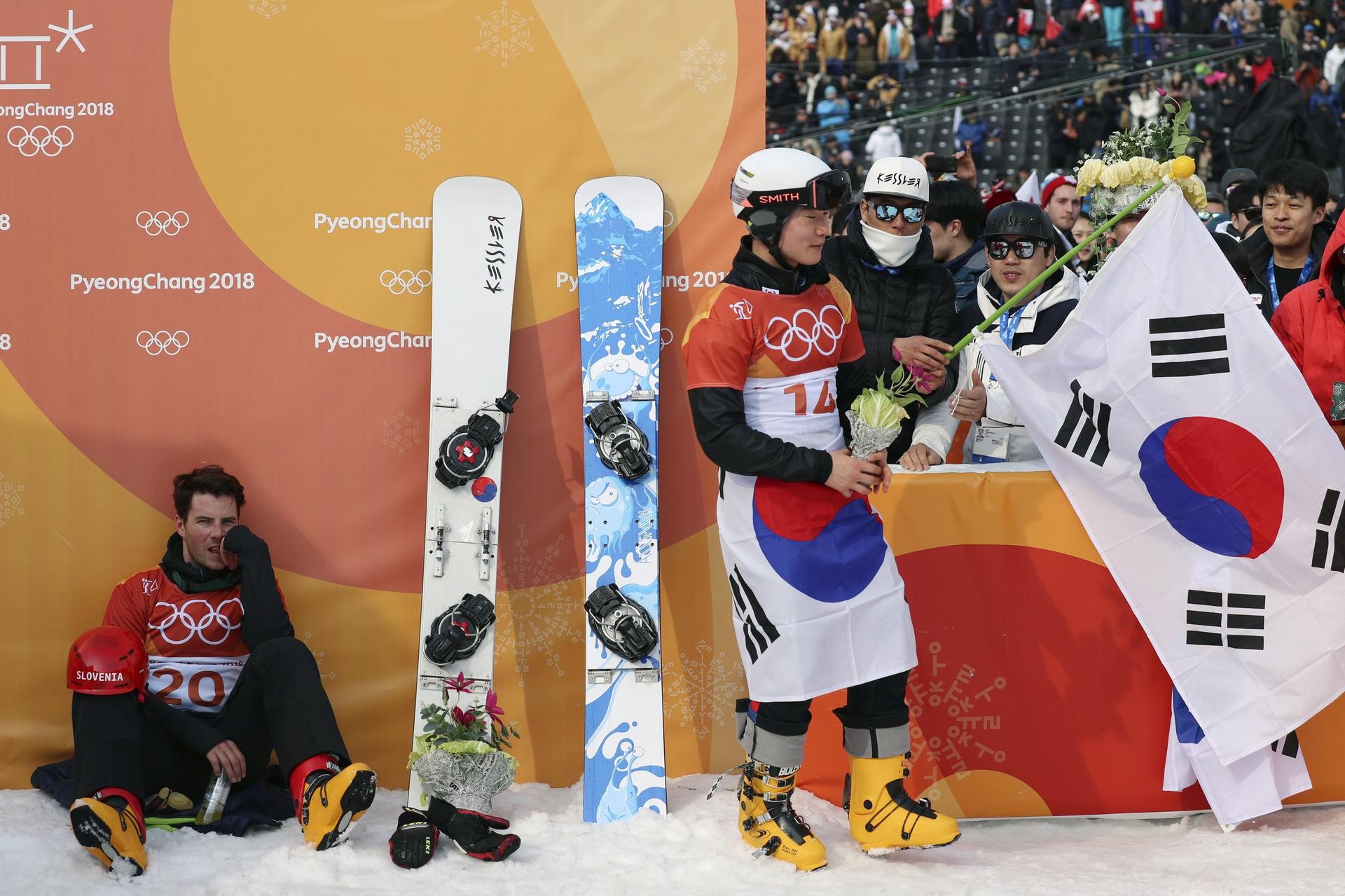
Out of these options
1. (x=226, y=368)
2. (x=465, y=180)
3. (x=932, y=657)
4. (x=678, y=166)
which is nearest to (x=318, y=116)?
(x=465, y=180)

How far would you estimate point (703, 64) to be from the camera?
418 centimetres

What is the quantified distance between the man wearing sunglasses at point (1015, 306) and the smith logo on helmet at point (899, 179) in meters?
0.44

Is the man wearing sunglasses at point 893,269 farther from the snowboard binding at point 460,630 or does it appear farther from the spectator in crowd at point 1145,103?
the spectator in crowd at point 1145,103

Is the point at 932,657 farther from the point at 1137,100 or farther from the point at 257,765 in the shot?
the point at 1137,100

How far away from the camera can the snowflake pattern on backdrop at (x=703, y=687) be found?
14.2 ft

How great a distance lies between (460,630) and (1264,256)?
125 inches

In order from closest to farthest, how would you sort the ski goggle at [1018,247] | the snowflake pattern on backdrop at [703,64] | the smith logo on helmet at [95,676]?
the smith logo on helmet at [95,676], the ski goggle at [1018,247], the snowflake pattern on backdrop at [703,64]

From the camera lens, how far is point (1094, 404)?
376cm

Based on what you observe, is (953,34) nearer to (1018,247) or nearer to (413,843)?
(1018,247)

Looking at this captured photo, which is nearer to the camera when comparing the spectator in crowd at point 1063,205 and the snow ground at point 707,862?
the snow ground at point 707,862

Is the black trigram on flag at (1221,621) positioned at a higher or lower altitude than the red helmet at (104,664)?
higher

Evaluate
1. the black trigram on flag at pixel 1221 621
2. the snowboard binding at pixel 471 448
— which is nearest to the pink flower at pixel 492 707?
the snowboard binding at pixel 471 448

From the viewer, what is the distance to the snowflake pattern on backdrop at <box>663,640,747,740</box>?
14.2 ft

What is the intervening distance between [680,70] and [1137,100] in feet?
29.2
